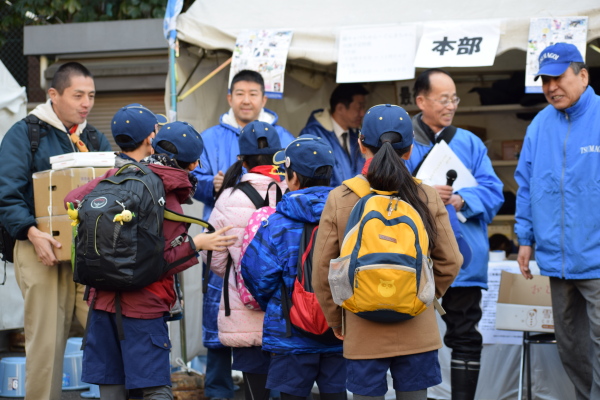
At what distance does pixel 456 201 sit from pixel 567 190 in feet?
2.06

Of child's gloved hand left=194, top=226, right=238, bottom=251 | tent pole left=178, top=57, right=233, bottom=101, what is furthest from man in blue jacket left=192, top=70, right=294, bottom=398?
child's gloved hand left=194, top=226, right=238, bottom=251

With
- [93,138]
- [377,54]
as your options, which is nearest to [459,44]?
[377,54]

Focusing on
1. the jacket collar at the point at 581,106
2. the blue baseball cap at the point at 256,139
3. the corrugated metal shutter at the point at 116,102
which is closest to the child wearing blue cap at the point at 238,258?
the blue baseball cap at the point at 256,139

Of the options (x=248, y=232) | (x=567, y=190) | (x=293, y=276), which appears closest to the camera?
(x=293, y=276)

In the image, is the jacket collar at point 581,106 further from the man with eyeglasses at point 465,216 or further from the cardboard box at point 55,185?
the cardboard box at point 55,185

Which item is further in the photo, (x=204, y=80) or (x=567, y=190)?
(x=204, y=80)

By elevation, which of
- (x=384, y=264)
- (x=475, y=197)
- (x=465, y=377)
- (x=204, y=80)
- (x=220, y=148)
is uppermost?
(x=204, y=80)

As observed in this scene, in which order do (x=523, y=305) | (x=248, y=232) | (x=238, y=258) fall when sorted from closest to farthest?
(x=248, y=232), (x=238, y=258), (x=523, y=305)

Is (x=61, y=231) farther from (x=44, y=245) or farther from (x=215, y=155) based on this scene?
(x=215, y=155)

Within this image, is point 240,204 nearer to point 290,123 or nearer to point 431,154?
point 431,154

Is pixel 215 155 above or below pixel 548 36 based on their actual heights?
below

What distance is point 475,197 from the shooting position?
4895mm

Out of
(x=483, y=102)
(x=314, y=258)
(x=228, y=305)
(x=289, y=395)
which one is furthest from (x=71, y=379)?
(x=483, y=102)

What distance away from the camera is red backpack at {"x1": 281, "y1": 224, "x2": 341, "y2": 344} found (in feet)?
12.4
